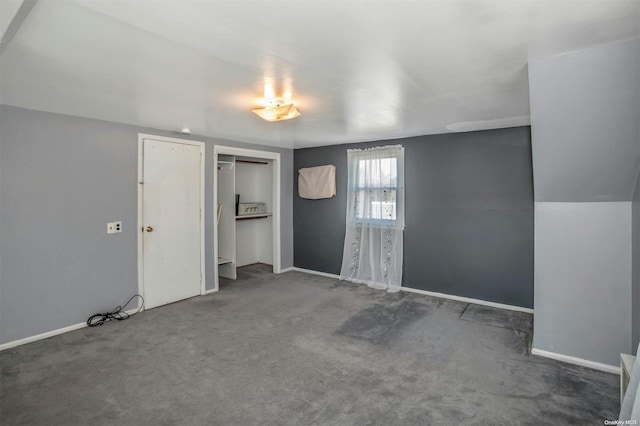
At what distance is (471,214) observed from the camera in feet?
13.7

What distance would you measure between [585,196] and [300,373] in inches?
105

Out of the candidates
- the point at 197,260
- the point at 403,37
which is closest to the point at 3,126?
the point at 197,260

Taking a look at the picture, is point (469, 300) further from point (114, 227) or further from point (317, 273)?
point (114, 227)

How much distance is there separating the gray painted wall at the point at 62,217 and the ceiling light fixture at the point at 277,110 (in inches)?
73.9

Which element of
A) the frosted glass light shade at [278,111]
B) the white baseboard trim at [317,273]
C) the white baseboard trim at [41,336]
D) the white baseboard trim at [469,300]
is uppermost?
the frosted glass light shade at [278,111]

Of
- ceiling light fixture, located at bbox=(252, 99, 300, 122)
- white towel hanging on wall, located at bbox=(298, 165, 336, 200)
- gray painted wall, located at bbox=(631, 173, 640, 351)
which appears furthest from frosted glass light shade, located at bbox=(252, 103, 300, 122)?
gray painted wall, located at bbox=(631, 173, 640, 351)

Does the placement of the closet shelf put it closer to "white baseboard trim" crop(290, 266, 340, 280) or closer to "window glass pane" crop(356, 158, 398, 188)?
"white baseboard trim" crop(290, 266, 340, 280)

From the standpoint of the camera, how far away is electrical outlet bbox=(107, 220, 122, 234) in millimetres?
3557

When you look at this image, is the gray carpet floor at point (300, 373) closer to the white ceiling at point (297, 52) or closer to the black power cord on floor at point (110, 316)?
the black power cord on floor at point (110, 316)

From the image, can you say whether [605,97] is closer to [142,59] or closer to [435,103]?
[435,103]

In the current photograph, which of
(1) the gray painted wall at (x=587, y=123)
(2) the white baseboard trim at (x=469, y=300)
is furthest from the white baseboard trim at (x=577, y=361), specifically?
(1) the gray painted wall at (x=587, y=123)

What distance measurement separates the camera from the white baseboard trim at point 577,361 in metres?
2.52

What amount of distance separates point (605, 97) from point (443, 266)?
2809mm

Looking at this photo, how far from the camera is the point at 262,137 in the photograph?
181 inches
